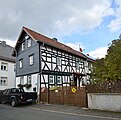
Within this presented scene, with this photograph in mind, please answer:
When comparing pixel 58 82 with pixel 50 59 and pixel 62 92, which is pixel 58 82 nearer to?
pixel 50 59

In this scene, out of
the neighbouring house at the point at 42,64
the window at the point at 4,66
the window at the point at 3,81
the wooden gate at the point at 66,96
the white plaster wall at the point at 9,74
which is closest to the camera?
the wooden gate at the point at 66,96

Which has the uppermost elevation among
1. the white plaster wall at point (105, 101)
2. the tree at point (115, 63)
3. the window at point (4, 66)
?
the window at point (4, 66)

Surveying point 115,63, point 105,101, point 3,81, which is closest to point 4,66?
point 3,81

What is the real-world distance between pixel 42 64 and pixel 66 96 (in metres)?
7.61

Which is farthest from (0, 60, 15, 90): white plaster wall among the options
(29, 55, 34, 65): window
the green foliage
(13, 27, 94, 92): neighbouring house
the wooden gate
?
the green foliage

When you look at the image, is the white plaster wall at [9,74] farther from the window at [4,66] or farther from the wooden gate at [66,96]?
the wooden gate at [66,96]

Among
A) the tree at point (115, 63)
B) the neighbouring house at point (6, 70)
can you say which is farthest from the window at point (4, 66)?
the tree at point (115, 63)

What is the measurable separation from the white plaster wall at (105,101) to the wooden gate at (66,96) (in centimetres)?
97

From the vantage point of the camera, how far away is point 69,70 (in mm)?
29750

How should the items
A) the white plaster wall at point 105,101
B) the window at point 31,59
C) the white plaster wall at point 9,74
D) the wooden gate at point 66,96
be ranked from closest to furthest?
the white plaster wall at point 105,101, the wooden gate at point 66,96, the window at point 31,59, the white plaster wall at point 9,74

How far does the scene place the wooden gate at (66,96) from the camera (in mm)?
16609

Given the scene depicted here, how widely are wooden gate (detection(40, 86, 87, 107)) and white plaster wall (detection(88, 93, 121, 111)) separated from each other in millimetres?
971

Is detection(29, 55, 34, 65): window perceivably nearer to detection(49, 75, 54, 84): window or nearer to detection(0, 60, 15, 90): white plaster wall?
detection(49, 75, 54, 84): window

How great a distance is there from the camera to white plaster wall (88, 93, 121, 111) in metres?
13.7
